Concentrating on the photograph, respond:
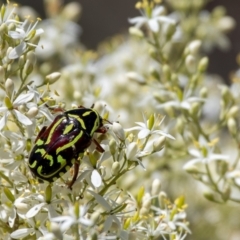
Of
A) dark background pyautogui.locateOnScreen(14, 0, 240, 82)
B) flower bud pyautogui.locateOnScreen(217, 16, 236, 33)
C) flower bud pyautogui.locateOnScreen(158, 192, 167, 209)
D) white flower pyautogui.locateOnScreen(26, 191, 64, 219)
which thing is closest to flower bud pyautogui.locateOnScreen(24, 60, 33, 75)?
white flower pyautogui.locateOnScreen(26, 191, 64, 219)

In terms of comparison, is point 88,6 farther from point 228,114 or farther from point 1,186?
point 1,186

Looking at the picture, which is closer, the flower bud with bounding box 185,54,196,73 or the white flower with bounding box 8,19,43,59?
the white flower with bounding box 8,19,43,59

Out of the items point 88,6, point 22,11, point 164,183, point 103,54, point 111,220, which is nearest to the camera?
point 111,220

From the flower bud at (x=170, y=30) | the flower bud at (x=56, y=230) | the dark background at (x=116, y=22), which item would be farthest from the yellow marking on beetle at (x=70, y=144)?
the dark background at (x=116, y=22)

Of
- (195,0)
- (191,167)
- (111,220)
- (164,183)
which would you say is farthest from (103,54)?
(111,220)

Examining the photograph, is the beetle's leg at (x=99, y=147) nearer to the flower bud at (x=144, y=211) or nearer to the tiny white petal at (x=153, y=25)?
the flower bud at (x=144, y=211)

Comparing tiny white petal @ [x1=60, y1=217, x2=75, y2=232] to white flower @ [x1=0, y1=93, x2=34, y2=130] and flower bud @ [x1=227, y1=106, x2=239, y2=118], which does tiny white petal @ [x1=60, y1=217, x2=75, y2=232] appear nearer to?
white flower @ [x1=0, y1=93, x2=34, y2=130]
